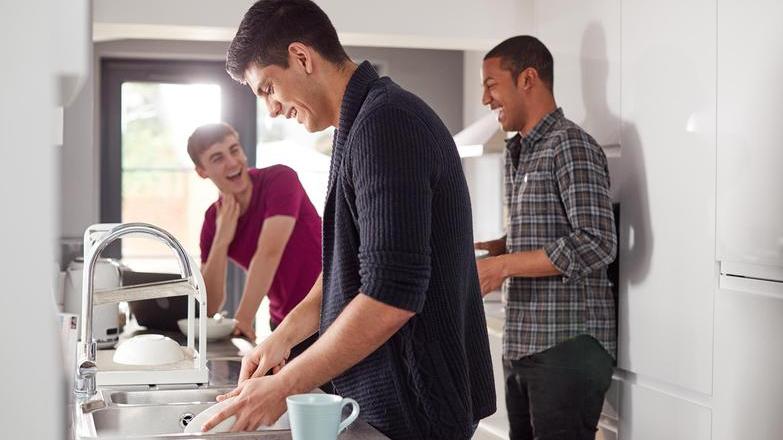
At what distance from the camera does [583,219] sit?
2518 mm

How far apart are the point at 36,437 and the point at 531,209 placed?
7.79ft

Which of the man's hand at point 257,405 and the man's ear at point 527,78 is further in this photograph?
the man's ear at point 527,78

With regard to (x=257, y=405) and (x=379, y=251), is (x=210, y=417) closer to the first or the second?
(x=257, y=405)

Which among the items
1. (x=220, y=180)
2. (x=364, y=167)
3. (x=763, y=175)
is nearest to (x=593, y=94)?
(x=763, y=175)

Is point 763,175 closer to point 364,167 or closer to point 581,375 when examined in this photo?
point 581,375

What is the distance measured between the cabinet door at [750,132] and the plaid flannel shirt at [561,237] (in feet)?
1.17

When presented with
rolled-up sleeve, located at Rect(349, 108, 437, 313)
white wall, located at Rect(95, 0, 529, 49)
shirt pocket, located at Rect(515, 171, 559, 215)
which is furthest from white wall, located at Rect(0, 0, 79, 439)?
white wall, located at Rect(95, 0, 529, 49)

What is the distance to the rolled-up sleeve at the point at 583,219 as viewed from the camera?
8.25 feet

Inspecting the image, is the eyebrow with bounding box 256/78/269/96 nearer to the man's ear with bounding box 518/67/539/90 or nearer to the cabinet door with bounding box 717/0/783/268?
the cabinet door with bounding box 717/0/783/268

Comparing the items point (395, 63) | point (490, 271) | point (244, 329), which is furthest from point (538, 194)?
point (395, 63)

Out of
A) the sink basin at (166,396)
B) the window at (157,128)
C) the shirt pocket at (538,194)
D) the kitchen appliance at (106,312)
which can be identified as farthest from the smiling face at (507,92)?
the window at (157,128)

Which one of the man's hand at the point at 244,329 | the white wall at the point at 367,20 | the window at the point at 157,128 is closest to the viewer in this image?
the man's hand at the point at 244,329

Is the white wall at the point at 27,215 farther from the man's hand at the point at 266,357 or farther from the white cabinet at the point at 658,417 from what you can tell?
the white cabinet at the point at 658,417

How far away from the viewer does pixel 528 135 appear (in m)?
2.70
